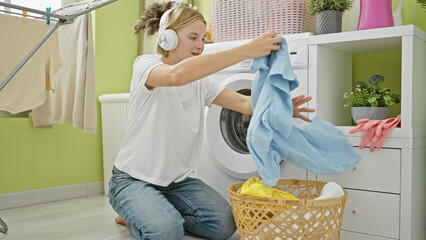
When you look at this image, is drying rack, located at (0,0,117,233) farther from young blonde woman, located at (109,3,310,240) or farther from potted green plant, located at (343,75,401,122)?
potted green plant, located at (343,75,401,122)

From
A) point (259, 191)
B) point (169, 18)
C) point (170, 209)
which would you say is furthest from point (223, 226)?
point (169, 18)

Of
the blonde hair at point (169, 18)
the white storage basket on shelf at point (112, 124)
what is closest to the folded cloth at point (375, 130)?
the blonde hair at point (169, 18)

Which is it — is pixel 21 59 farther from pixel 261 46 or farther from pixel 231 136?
pixel 261 46

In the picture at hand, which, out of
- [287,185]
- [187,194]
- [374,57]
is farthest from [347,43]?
[187,194]

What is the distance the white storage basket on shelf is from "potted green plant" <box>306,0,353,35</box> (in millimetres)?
1233

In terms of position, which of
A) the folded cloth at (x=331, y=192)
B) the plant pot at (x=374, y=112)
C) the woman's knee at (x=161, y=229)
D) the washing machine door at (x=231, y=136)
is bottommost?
the woman's knee at (x=161, y=229)

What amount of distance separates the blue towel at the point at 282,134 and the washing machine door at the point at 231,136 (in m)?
0.44

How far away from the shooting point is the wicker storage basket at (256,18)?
198cm

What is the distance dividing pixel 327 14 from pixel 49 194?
6.05 feet

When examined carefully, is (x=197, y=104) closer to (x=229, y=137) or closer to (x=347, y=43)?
(x=229, y=137)

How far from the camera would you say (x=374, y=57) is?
7.04 ft

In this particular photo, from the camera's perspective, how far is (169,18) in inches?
67.5

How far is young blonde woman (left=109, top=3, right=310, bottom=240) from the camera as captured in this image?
1.62 metres

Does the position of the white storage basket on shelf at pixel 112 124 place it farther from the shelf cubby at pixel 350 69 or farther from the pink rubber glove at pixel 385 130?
the pink rubber glove at pixel 385 130
